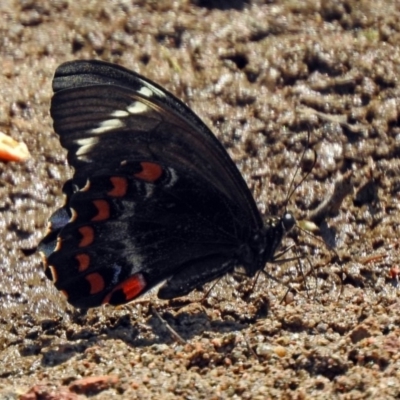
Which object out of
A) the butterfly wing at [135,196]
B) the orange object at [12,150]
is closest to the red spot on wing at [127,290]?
the butterfly wing at [135,196]

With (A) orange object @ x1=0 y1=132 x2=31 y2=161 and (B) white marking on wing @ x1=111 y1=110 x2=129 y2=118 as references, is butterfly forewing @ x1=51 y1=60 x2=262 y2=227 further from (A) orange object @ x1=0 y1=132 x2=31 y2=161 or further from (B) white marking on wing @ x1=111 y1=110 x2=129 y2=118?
(A) orange object @ x1=0 y1=132 x2=31 y2=161

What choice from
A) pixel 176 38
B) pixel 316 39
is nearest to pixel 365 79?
pixel 316 39

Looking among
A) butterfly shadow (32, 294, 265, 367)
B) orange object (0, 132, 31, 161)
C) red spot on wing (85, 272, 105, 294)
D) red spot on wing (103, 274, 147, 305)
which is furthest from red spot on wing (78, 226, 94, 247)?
orange object (0, 132, 31, 161)

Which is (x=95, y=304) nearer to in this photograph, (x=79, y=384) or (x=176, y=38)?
(x=79, y=384)

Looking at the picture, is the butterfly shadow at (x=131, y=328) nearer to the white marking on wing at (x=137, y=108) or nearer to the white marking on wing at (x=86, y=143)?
the white marking on wing at (x=86, y=143)

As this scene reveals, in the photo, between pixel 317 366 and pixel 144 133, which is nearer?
pixel 317 366

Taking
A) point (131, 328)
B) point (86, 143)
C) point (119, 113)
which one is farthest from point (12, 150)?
point (131, 328)
